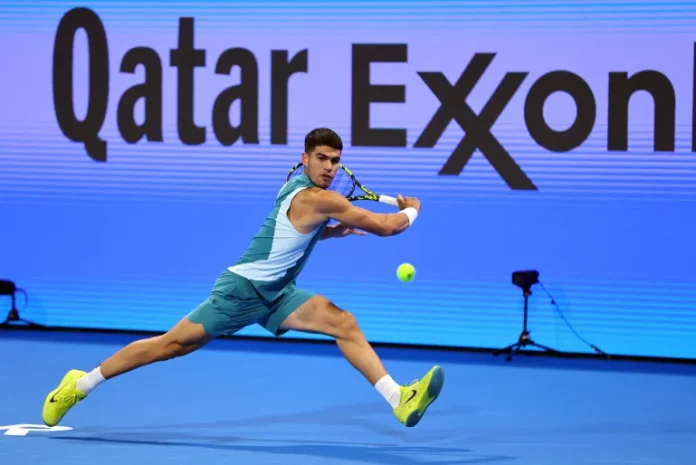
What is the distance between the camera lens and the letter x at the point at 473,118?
9.52 metres

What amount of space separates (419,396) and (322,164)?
132 centimetres

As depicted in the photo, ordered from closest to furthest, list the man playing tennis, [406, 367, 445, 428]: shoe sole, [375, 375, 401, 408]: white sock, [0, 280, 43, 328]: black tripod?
[406, 367, 445, 428]: shoe sole
[375, 375, 401, 408]: white sock
the man playing tennis
[0, 280, 43, 328]: black tripod

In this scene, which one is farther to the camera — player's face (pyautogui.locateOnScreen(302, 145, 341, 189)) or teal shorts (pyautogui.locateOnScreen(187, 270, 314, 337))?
teal shorts (pyautogui.locateOnScreen(187, 270, 314, 337))

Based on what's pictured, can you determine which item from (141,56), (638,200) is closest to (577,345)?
(638,200)

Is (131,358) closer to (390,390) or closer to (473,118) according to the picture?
(390,390)

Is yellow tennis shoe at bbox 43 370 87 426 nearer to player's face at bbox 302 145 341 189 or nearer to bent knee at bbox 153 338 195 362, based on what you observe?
bent knee at bbox 153 338 195 362

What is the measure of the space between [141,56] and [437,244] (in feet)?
10.1

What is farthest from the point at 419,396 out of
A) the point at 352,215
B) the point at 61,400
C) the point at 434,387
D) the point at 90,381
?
the point at 61,400

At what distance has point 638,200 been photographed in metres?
9.32

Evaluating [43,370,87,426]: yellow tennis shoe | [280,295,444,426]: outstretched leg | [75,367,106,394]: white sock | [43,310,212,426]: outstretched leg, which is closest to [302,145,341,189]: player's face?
[280,295,444,426]: outstretched leg

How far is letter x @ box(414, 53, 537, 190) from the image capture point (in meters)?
9.52

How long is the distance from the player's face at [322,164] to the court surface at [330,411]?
4.76 ft

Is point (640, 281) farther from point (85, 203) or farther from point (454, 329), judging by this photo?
point (85, 203)

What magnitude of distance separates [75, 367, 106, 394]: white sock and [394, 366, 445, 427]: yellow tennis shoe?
1.69m
